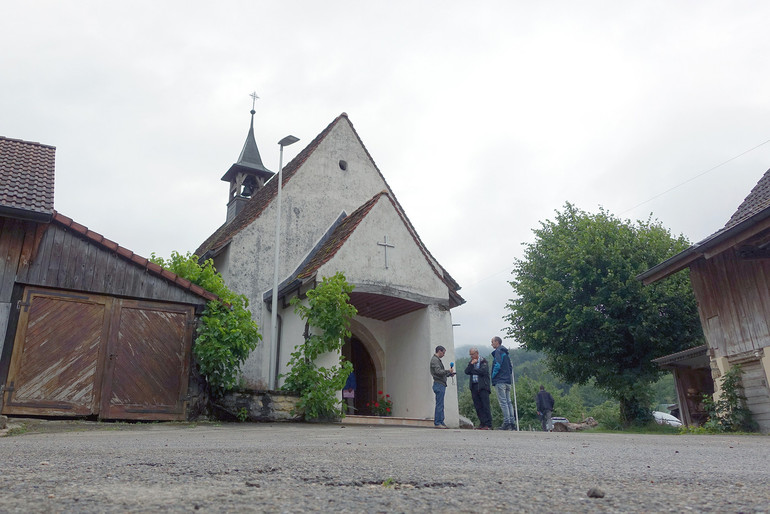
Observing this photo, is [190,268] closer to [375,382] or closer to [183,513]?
[375,382]

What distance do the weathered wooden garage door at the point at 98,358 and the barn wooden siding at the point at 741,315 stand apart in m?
11.9

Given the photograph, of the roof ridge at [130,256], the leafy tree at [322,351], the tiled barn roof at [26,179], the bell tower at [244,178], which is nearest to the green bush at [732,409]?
the leafy tree at [322,351]

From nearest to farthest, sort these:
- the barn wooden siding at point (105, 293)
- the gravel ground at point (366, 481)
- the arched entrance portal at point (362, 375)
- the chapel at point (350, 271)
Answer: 1. the gravel ground at point (366, 481)
2. the barn wooden siding at point (105, 293)
3. the chapel at point (350, 271)
4. the arched entrance portal at point (362, 375)

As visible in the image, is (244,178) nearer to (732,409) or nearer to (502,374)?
(502,374)

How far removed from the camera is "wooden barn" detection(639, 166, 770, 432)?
12.3 meters

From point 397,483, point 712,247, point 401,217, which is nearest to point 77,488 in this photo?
point 397,483

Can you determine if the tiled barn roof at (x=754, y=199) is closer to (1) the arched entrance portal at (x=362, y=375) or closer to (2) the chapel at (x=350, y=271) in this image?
(2) the chapel at (x=350, y=271)

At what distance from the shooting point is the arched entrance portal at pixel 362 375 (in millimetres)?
16250

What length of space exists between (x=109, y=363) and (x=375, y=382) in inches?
282

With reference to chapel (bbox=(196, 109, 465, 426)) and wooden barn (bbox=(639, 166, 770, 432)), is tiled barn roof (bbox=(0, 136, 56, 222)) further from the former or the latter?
wooden barn (bbox=(639, 166, 770, 432))

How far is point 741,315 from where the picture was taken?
13.7 meters

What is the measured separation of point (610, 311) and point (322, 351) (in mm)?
13498

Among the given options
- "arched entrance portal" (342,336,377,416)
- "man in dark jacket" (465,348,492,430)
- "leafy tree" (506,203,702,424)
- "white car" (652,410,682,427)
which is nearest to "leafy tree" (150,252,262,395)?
"man in dark jacket" (465,348,492,430)

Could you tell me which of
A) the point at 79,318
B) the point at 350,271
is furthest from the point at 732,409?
the point at 79,318
